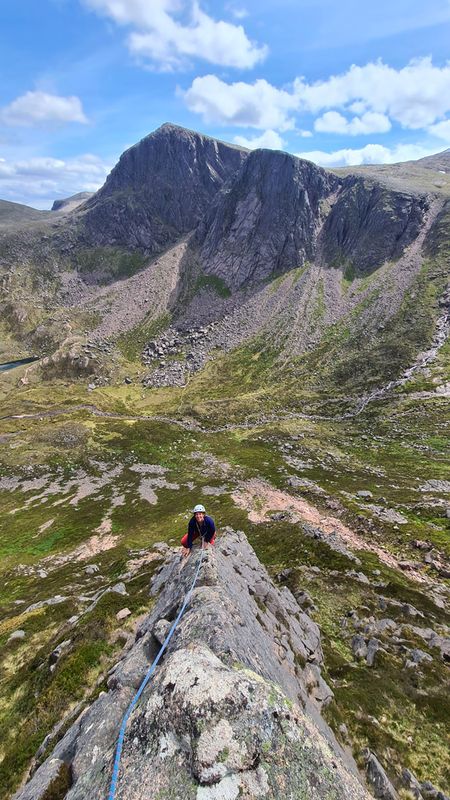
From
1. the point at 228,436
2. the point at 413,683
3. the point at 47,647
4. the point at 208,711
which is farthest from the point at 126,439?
the point at 208,711

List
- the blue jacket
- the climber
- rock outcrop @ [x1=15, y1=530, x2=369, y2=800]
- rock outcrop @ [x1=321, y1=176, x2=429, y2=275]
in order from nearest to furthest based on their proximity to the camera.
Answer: rock outcrop @ [x1=15, y1=530, x2=369, y2=800], the climber, the blue jacket, rock outcrop @ [x1=321, y1=176, x2=429, y2=275]

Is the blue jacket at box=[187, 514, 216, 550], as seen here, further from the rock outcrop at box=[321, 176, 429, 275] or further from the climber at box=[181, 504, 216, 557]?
the rock outcrop at box=[321, 176, 429, 275]

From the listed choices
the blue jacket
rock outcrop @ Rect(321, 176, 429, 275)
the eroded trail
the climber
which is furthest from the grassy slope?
rock outcrop @ Rect(321, 176, 429, 275)

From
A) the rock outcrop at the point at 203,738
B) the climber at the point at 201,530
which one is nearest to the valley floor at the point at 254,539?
the rock outcrop at the point at 203,738

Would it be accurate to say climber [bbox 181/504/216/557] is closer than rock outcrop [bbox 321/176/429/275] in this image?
Yes

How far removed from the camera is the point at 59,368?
174625 millimetres

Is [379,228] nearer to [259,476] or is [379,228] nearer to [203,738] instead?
[259,476]

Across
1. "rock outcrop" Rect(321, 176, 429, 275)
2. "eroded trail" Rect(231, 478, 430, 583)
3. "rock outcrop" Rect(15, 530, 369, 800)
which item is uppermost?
"rock outcrop" Rect(321, 176, 429, 275)

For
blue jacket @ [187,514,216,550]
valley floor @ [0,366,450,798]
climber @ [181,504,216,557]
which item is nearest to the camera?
valley floor @ [0,366,450,798]

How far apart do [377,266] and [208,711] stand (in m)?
201

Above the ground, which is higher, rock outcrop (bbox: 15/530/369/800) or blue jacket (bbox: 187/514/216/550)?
rock outcrop (bbox: 15/530/369/800)

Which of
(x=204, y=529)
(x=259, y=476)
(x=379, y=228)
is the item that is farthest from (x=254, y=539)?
(x=379, y=228)

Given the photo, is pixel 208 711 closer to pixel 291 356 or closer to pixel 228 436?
pixel 228 436

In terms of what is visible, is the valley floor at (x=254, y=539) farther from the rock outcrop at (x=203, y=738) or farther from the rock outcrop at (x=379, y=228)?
the rock outcrop at (x=379, y=228)
